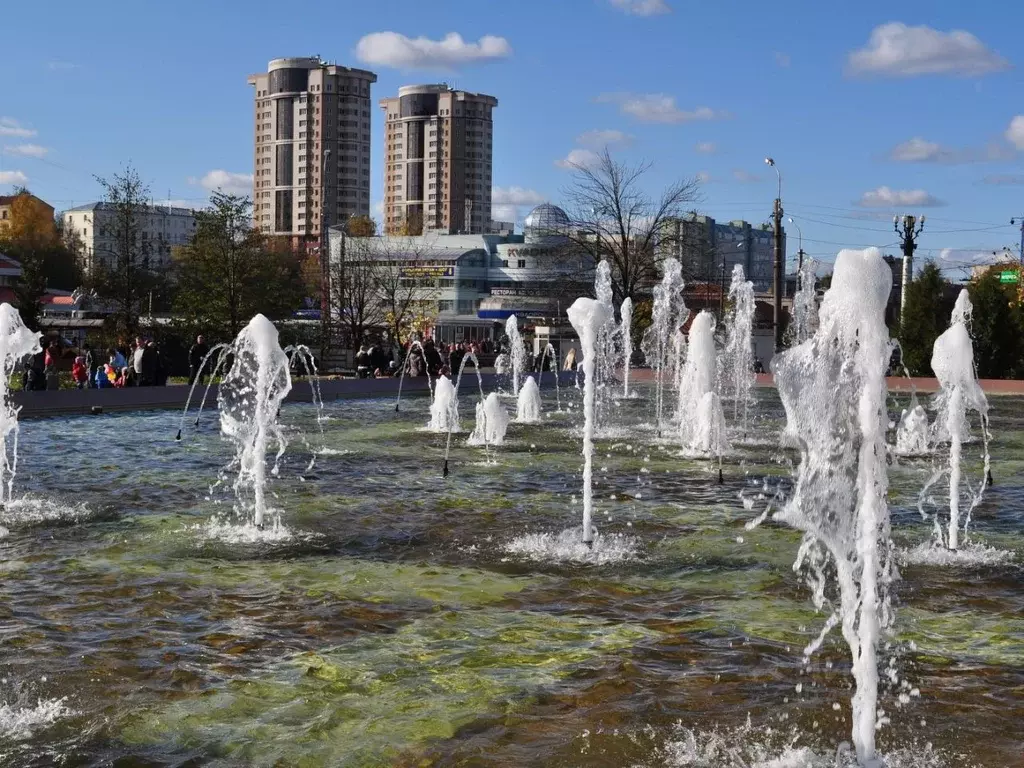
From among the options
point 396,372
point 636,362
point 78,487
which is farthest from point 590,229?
point 78,487

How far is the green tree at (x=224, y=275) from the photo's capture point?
34375mm

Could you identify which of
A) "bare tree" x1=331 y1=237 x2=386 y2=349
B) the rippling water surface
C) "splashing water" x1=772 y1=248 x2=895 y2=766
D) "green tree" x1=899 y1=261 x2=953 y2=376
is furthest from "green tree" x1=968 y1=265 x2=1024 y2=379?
"splashing water" x1=772 y1=248 x2=895 y2=766

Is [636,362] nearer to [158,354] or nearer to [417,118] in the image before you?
[158,354]

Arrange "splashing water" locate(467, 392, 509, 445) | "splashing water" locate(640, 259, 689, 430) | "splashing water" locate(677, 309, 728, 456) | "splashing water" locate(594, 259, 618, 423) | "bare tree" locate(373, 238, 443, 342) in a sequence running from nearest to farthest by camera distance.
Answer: "splashing water" locate(677, 309, 728, 456) → "splashing water" locate(467, 392, 509, 445) → "splashing water" locate(594, 259, 618, 423) → "splashing water" locate(640, 259, 689, 430) → "bare tree" locate(373, 238, 443, 342)

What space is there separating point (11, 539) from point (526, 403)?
14047 mm

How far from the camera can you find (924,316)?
3788 cm

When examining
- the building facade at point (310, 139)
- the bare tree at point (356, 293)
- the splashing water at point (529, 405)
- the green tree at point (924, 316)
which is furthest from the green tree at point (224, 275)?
the building facade at point (310, 139)

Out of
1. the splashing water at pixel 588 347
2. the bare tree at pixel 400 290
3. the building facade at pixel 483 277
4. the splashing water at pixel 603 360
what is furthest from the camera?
the building facade at pixel 483 277

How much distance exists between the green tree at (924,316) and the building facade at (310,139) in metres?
131

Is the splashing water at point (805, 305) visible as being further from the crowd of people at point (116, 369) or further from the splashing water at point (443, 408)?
the crowd of people at point (116, 369)

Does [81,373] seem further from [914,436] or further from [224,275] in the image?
[914,436]

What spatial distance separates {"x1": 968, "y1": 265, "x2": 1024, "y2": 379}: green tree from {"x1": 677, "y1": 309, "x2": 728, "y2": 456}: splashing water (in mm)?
19222

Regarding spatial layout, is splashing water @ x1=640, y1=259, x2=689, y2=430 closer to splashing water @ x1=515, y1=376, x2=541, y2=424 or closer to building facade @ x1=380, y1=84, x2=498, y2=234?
splashing water @ x1=515, y1=376, x2=541, y2=424

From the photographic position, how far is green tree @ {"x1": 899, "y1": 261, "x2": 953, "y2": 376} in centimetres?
3769
